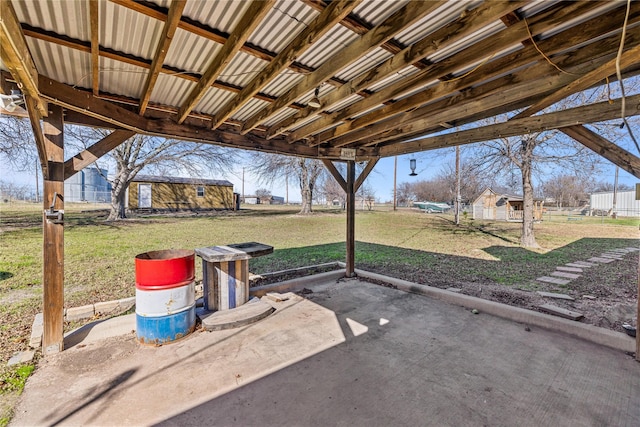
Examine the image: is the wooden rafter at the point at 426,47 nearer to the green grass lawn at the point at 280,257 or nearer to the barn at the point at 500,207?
the green grass lawn at the point at 280,257

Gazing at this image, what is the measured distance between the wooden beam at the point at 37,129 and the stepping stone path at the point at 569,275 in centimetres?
554

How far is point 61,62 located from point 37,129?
22.2 inches

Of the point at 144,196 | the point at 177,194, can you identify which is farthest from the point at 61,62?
the point at 177,194

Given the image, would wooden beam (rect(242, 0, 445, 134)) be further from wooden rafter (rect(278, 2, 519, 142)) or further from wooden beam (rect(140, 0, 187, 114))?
wooden beam (rect(140, 0, 187, 114))

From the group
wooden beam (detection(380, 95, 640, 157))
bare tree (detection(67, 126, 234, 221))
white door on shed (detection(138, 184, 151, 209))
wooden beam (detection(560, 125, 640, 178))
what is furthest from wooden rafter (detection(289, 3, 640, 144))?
white door on shed (detection(138, 184, 151, 209))

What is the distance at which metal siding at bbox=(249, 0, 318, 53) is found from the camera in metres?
1.60

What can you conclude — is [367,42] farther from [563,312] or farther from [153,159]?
[153,159]

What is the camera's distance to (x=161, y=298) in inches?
108

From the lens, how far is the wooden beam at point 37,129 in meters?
2.02

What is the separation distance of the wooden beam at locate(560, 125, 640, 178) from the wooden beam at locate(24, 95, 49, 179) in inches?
188

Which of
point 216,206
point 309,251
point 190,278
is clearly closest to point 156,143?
point 216,206

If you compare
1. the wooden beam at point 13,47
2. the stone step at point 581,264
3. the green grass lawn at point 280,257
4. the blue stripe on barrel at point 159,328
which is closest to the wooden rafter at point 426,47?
the wooden beam at point 13,47

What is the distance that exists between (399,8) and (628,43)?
5.00 feet

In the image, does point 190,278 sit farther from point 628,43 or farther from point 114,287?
point 628,43
